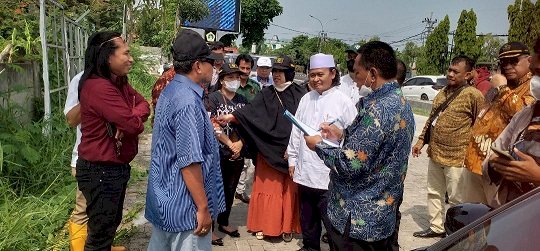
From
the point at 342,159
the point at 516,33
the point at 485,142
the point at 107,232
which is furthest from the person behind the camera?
the point at 516,33

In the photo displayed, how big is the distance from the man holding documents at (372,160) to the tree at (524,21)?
22.8 meters

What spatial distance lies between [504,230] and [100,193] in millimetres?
2308

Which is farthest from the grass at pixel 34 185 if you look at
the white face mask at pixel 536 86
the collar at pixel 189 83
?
the white face mask at pixel 536 86

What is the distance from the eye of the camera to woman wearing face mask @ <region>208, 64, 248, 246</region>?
15.5ft

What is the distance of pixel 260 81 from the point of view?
625 centimetres

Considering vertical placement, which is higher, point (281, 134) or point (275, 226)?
point (281, 134)

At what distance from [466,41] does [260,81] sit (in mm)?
28508

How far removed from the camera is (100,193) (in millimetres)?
3021

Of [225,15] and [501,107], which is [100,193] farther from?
[225,15]

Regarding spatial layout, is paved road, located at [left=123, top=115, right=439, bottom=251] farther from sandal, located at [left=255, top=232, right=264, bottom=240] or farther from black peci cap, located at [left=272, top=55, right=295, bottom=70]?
black peci cap, located at [left=272, top=55, right=295, bottom=70]

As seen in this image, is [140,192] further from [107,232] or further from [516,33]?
[516,33]

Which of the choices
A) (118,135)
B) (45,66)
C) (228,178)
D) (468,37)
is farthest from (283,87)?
(468,37)

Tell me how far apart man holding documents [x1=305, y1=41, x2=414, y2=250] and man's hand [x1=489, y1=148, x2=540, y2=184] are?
20.5 inches

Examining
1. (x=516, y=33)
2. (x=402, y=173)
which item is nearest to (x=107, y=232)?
(x=402, y=173)
